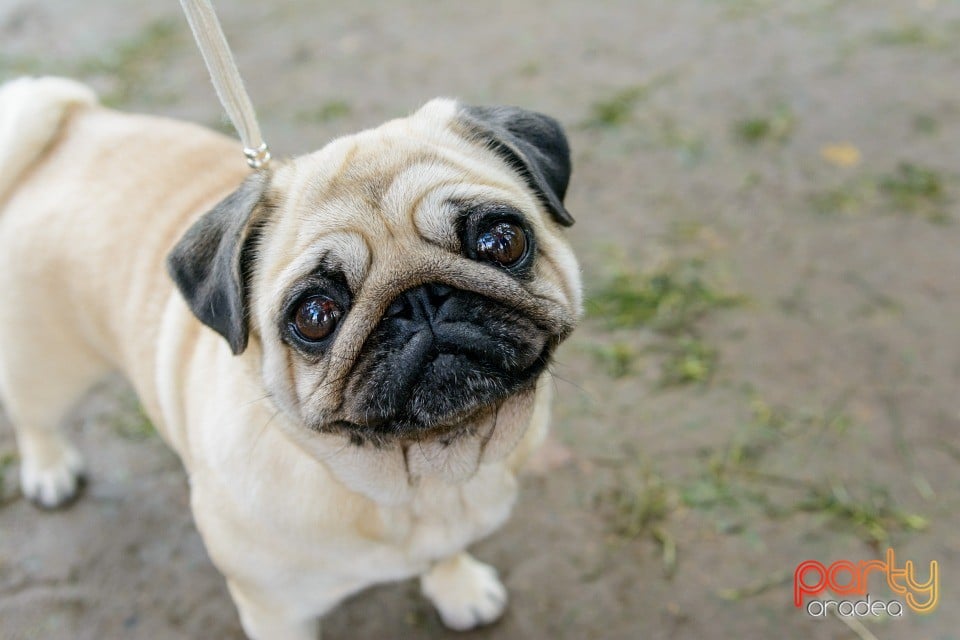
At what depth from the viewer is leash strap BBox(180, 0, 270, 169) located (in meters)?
2.30

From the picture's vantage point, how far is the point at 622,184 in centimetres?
529

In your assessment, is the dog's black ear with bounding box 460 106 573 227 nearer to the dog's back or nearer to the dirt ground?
the dog's back

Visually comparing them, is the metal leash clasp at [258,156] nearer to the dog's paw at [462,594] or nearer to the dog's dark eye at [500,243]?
the dog's dark eye at [500,243]

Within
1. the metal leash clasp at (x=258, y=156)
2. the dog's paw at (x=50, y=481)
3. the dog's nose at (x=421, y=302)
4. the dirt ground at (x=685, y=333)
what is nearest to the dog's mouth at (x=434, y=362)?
the dog's nose at (x=421, y=302)

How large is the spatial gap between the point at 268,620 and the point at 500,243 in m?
1.53

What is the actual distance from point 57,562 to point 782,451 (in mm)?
3298

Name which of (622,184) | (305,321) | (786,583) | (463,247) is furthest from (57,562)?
(622,184)

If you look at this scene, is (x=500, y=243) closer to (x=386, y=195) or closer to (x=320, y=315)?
(x=386, y=195)

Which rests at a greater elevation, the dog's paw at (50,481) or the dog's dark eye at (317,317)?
the dog's dark eye at (317,317)

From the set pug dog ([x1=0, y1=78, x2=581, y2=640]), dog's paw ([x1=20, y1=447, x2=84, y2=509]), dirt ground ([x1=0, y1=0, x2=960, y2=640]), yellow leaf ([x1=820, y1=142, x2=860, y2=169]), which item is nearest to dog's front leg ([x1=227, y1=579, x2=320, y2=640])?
pug dog ([x1=0, y1=78, x2=581, y2=640])

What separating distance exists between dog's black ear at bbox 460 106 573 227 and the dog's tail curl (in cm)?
182

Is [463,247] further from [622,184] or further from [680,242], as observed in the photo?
[622,184]

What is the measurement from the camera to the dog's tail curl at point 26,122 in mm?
3139

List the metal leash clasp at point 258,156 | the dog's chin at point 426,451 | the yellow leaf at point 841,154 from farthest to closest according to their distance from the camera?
the yellow leaf at point 841,154 → the metal leash clasp at point 258,156 → the dog's chin at point 426,451
